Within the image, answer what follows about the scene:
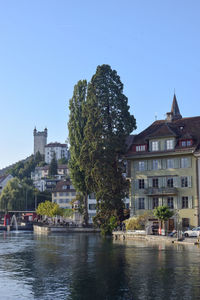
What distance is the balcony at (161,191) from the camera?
62656 millimetres

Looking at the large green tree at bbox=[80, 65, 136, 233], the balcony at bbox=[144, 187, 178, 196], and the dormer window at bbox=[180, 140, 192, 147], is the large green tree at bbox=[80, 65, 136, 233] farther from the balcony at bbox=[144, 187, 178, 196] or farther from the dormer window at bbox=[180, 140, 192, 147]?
the dormer window at bbox=[180, 140, 192, 147]

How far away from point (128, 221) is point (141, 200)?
478cm

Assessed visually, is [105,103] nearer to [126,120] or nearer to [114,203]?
[126,120]

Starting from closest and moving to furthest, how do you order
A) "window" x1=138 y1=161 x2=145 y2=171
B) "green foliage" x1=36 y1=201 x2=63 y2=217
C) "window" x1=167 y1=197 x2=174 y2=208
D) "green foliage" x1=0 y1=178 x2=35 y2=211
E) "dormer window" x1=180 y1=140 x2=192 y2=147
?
"dormer window" x1=180 y1=140 x2=192 y2=147, "window" x1=167 y1=197 x2=174 y2=208, "window" x1=138 y1=161 x2=145 y2=171, "green foliage" x1=36 y1=201 x2=63 y2=217, "green foliage" x1=0 y1=178 x2=35 y2=211

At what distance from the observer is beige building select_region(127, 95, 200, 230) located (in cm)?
6175

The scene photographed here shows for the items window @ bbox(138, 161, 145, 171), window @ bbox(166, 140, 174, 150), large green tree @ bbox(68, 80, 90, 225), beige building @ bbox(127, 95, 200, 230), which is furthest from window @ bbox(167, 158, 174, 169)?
large green tree @ bbox(68, 80, 90, 225)

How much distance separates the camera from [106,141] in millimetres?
64312

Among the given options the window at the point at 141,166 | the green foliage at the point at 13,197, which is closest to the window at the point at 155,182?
the window at the point at 141,166

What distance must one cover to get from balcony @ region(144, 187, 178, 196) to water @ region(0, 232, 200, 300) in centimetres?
2459

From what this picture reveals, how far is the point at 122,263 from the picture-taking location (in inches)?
1261

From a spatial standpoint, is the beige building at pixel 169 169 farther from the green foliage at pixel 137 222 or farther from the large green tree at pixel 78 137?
the large green tree at pixel 78 137

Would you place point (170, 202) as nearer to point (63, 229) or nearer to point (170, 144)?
point (170, 144)

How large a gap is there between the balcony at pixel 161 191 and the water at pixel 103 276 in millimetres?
24586

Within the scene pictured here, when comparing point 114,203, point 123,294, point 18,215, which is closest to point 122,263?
point 123,294
